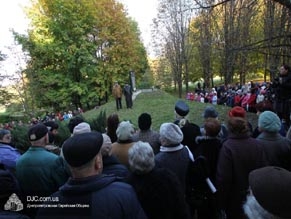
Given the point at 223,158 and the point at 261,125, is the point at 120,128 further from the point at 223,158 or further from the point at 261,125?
the point at 261,125

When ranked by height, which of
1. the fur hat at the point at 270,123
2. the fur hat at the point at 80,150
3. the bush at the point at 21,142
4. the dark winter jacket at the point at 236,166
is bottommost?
the bush at the point at 21,142

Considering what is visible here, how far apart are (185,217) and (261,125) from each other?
1984mm

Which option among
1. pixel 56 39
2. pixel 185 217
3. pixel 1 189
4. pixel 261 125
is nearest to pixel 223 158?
pixel 261 125

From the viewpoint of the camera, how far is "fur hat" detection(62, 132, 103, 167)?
2.31 meters

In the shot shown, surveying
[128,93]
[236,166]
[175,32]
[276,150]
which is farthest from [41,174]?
[175,32]

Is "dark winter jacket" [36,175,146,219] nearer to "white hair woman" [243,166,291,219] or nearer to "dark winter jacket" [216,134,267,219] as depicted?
"white hair woman" [243,166,291,219]

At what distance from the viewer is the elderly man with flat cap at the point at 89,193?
221 cm

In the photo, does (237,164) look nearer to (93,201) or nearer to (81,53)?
(93,201)

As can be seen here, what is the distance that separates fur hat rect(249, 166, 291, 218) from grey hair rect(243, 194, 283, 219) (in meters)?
0.02

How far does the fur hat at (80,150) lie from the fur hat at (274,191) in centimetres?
107

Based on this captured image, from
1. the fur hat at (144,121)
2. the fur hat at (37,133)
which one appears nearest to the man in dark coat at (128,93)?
the fur hat at (144,121)

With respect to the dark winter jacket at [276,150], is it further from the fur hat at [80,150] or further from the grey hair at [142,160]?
the fur hat at [80,150]

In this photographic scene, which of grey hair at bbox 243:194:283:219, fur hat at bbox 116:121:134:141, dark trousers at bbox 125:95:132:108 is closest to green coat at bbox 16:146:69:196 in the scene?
fur hat at bbox 116:121:134:141

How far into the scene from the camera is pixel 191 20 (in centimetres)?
3694
